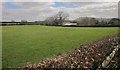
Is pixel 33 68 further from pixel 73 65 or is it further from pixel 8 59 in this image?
pixel 8 59

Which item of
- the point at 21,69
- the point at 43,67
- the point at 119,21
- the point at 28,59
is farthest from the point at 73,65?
the point at 119,21

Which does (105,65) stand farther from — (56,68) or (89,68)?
(56,68)

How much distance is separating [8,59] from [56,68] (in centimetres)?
424

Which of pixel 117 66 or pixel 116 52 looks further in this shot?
pixel 116 52

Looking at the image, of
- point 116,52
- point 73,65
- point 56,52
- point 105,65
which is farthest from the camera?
point 56,52

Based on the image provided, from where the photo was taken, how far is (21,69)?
10.4 metres

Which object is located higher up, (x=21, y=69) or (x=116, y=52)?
(x=116, y=52)

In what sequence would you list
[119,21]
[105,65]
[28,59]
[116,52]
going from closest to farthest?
[105,65] < [116,52] < [28,59] < [119,21]

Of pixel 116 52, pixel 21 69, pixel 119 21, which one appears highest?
pixel 119 21

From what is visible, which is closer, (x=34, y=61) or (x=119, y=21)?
(x=34, y=61)

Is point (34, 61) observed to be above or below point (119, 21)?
below

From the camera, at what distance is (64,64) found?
1030 cm

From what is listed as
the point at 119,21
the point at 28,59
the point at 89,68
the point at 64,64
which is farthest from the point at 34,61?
the point at 119,21

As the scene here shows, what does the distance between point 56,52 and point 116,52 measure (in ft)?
15.0
